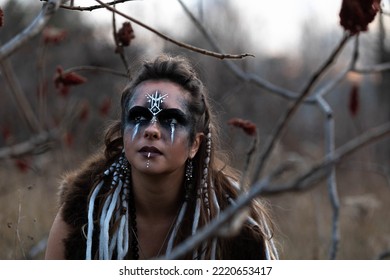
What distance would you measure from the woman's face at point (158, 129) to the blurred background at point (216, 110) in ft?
0.72

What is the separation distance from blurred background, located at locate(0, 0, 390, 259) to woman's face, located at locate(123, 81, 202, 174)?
221 mm

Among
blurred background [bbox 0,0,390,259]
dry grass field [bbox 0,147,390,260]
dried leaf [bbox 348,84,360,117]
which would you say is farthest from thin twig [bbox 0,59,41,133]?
Answer: dried leaf [bbox 348,84,360,117]

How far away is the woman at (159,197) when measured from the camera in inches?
91.9

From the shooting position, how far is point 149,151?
2191mm

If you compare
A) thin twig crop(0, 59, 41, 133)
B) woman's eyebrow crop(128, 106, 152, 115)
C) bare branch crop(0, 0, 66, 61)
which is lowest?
bare branch crop(0, 0, 66, 61)

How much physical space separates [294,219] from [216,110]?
2450 millimetres

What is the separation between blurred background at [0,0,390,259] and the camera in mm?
3367

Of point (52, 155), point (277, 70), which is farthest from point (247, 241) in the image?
point (277, 70)

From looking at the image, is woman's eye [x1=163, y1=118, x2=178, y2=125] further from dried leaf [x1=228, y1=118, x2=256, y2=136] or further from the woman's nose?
dried leaf [x1=228, y1=118, x2=256, y2=136]

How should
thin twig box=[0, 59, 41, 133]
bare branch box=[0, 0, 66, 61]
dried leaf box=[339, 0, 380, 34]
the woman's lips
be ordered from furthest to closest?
the woman's lips → dried leaf box=[339, 0, 380, 34] → thin twig box=[0, 59, 41, 133] → bare branch box=[0, 0, 66, 61]

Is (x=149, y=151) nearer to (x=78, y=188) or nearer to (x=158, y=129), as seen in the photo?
(x=158, y=129)

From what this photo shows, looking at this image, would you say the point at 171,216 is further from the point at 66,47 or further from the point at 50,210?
the point at 66,47

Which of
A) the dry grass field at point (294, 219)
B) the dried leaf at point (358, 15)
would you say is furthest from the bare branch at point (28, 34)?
the dry grass field at point (294, 219)

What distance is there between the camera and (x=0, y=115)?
653 cm
